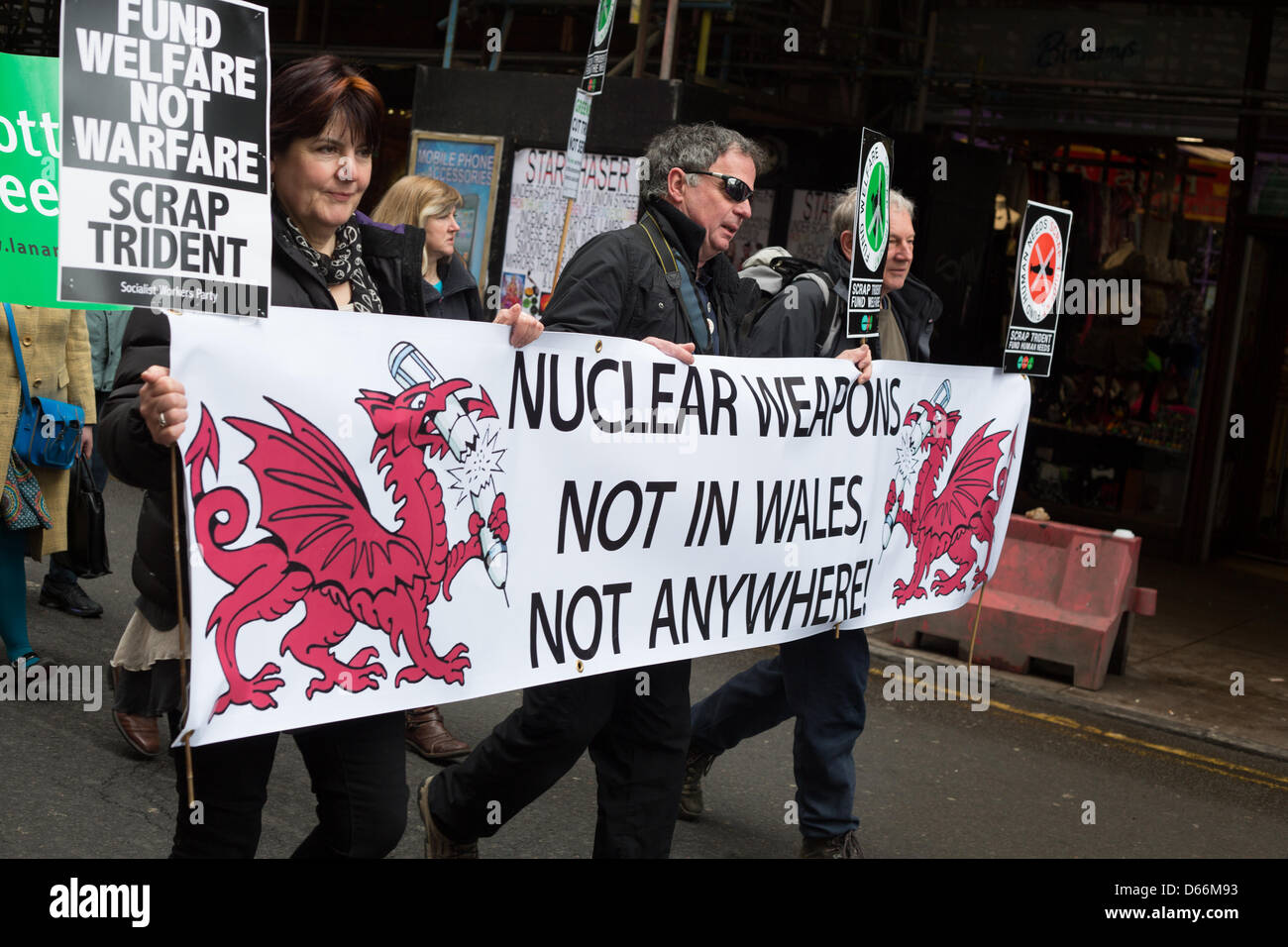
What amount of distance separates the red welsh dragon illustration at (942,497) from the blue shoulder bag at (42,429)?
3.24m

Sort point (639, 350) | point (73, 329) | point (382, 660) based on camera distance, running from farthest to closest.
→ point (73, 329) → point (639, 350) → point (382, 660)

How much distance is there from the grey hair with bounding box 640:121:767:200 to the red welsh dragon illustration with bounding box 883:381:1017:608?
1.16 meters

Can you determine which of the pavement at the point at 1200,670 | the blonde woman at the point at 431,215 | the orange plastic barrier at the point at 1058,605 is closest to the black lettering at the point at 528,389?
the blonde woman at the point at 431,215

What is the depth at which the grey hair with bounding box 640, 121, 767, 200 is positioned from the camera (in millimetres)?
3828

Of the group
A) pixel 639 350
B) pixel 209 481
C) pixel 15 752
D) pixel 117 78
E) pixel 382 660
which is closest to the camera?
pixel 117 78

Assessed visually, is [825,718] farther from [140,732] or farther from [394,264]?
[140,732]

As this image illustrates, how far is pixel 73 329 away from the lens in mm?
5758

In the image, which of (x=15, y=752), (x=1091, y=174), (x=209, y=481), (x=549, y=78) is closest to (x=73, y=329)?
(x=15, y=752)

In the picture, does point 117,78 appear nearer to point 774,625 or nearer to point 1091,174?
point 774,625

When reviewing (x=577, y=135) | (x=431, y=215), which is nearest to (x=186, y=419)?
(x=431, y=215)

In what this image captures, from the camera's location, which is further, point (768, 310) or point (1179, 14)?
point (1179, 14)

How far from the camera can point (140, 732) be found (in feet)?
15.9

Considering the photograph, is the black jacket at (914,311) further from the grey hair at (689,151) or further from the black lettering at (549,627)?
Result: the black lettering at (549,627)
